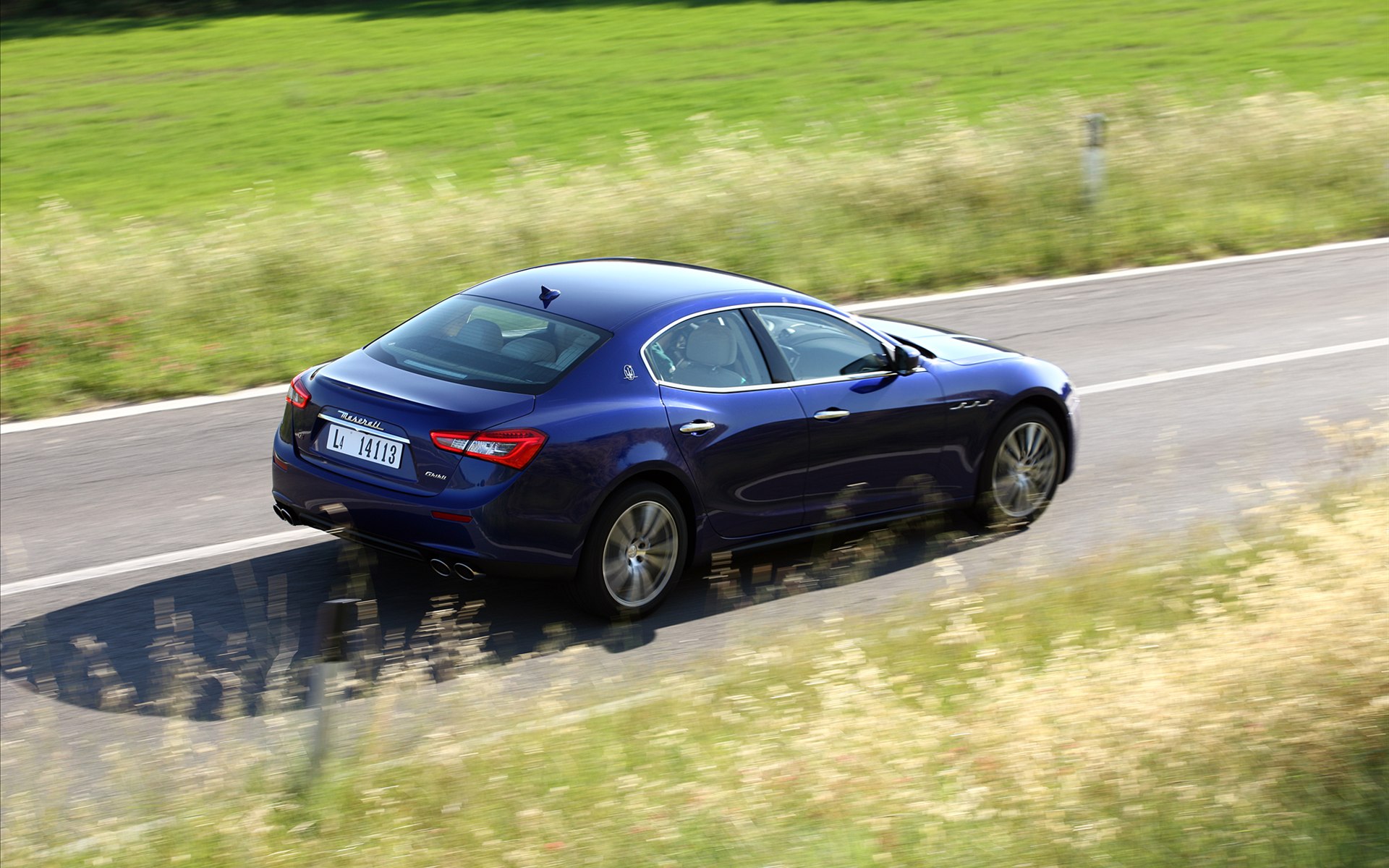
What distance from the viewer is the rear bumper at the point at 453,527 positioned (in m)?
6.36

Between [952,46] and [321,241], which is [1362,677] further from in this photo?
[952,46]

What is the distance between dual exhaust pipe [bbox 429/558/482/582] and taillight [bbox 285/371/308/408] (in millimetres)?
1064

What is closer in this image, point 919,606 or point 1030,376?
point 919,606

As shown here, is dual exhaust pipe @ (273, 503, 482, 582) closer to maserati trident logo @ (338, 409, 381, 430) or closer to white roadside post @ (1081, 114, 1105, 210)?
maserati trident logo @ (338, 409, 381, 430)

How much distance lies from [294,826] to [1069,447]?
5.28m

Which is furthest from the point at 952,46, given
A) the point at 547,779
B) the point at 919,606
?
the point at 547,779

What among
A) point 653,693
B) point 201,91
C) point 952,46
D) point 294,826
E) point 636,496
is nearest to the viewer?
point 294,826

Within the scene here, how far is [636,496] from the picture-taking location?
265 inches

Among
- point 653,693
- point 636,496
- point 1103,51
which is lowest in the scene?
point 653,693

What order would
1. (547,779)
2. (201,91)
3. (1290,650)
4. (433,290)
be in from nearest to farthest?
1. (547,779)
2. (1290,650)
3. (433,290)
4. (201,91)

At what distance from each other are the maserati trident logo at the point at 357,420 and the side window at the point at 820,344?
197 cm

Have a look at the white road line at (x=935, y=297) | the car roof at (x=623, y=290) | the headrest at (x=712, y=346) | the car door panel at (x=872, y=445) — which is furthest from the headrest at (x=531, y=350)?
the white road line at (x=935, y=297)

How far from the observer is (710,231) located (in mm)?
14930

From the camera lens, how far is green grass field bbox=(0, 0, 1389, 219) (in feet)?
71.5
